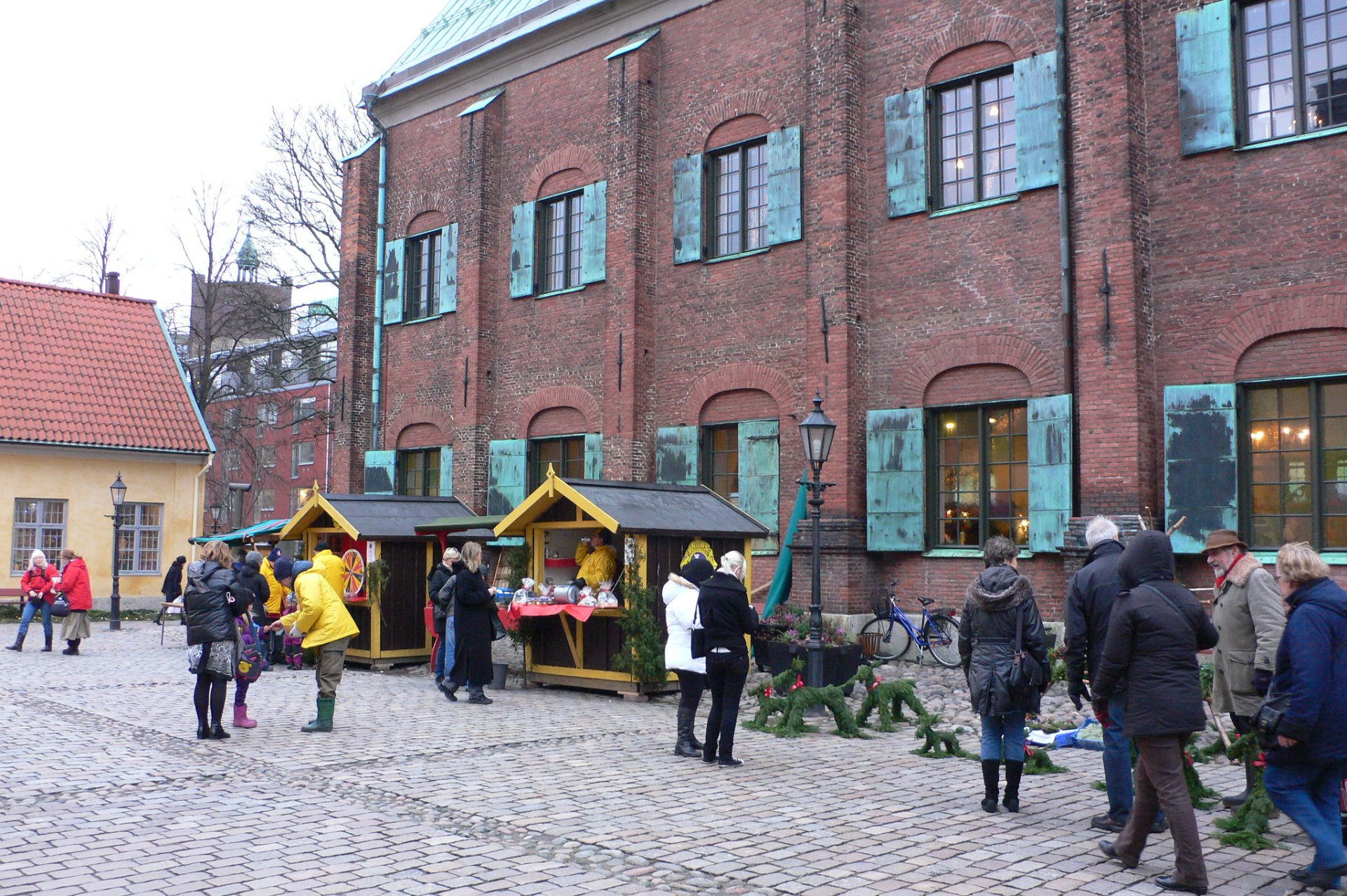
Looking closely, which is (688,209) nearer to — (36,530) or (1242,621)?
(1242,621)

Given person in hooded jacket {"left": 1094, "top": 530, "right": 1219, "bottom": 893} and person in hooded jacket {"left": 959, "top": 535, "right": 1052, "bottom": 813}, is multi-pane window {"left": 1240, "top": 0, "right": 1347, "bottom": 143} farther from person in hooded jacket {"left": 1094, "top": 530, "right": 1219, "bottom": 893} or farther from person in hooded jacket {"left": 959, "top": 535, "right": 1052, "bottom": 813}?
person in hooded jacket {"left": 1094, "top": 530, "right": 1219, "bottom": 893}

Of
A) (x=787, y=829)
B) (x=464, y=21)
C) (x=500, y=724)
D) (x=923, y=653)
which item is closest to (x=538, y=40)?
(x=464, y=21)

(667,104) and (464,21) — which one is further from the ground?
(464,21)

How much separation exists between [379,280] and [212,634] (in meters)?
16.2

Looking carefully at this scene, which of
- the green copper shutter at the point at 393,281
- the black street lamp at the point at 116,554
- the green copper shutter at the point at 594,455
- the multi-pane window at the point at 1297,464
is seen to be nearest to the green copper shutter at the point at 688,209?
the green copper shutter at the point at 594,455

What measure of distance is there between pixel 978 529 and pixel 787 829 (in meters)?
9.68

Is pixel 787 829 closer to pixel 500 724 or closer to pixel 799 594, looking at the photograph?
pixel 500 724

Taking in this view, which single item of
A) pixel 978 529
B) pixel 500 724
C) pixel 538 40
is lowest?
pixel 500 724

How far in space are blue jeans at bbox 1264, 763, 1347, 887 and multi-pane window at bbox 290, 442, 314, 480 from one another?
47.9 meters

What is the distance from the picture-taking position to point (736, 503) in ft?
60.3

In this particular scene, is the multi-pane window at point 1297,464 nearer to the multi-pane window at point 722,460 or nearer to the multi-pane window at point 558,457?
the multi-pane window at point 722,460

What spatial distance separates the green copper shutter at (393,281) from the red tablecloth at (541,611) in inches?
466

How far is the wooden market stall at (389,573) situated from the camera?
637 inches

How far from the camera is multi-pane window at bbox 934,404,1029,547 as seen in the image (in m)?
15.5
